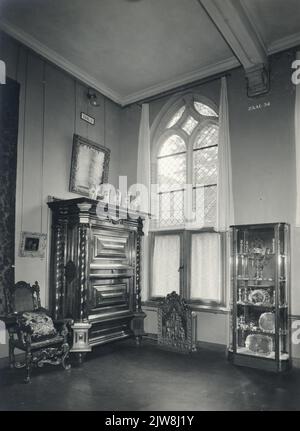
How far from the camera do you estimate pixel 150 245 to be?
20.8ft

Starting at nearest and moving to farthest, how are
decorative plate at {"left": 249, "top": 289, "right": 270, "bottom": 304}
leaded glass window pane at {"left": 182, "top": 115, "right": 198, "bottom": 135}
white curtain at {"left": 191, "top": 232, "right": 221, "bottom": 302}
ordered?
decorative plate at {"left": 249, "top": 289, "right": 270, "bottom": 304} → white curtain at {"left": 191, "top": 232, "right": 221, "bottom": 302} → leaded glass window pane at {"left": 182, "top": 115, "right": 198, "bottom": 135}

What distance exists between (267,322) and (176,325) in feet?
4.38

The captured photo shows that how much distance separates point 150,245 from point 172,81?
2.84m

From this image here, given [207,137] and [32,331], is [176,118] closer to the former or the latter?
[207,137]

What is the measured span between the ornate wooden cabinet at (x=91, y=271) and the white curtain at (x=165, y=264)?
25.0 inches

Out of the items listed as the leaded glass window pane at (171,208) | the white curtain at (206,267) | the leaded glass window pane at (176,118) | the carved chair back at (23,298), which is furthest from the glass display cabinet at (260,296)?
the carved chair back at (23,298)

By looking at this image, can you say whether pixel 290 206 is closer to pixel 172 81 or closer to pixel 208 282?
pixel 208 282

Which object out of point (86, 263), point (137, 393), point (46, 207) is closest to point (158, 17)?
point (46, 207)

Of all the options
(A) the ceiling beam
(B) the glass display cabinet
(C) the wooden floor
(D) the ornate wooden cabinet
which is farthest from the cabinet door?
(A) the ceiling beam

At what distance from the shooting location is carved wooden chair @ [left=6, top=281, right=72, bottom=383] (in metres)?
4.09

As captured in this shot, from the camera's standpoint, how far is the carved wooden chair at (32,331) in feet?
13.4

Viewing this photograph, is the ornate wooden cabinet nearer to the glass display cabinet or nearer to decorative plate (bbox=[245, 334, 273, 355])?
the glass display cabinet

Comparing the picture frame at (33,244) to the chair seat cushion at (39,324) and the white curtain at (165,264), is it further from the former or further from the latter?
the white curtain at (165,264)

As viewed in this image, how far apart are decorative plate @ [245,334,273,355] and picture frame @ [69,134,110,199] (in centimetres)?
298
